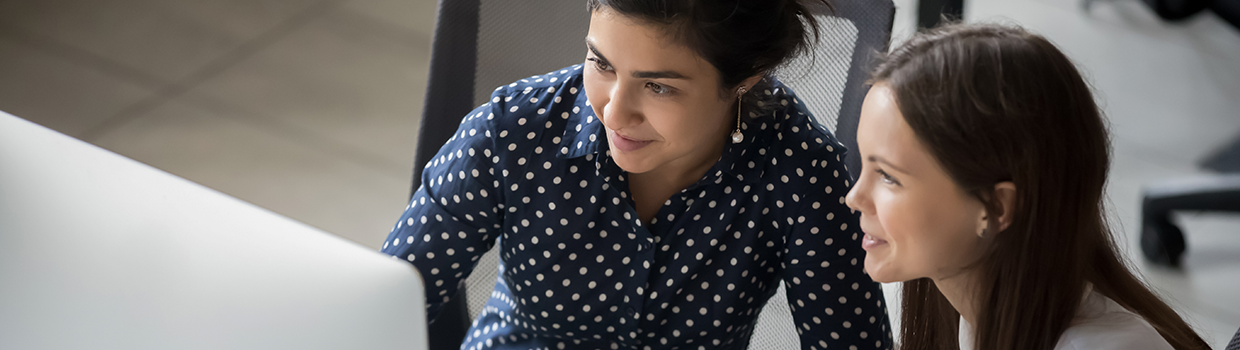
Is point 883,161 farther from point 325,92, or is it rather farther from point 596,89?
point 325,92

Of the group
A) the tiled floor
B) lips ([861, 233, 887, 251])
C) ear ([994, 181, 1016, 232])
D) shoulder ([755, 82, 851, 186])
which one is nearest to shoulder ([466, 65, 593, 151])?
shoulder ([755, 82, 851, 186])

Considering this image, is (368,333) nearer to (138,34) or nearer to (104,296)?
(104,296)

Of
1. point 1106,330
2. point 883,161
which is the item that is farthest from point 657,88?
point 1106,330

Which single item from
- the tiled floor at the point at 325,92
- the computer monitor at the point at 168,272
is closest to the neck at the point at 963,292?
the computer monitor at the point at 168,272

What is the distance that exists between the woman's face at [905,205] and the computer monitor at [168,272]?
17.8 inches

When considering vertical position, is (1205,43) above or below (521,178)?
below

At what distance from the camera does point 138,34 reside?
2799 millimetres

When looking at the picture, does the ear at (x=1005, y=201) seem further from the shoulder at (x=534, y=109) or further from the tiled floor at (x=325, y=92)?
the tiled floor at (x=325, y=92)

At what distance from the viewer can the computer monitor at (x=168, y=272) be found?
516mm

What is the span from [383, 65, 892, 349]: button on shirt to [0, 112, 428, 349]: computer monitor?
18.8 inches

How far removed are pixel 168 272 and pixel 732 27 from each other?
1.81 ft

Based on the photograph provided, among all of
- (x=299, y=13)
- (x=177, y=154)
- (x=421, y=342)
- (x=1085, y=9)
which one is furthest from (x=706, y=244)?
(x=1085, y=9)

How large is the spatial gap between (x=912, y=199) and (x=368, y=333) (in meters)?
0.49

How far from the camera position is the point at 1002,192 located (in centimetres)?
77
